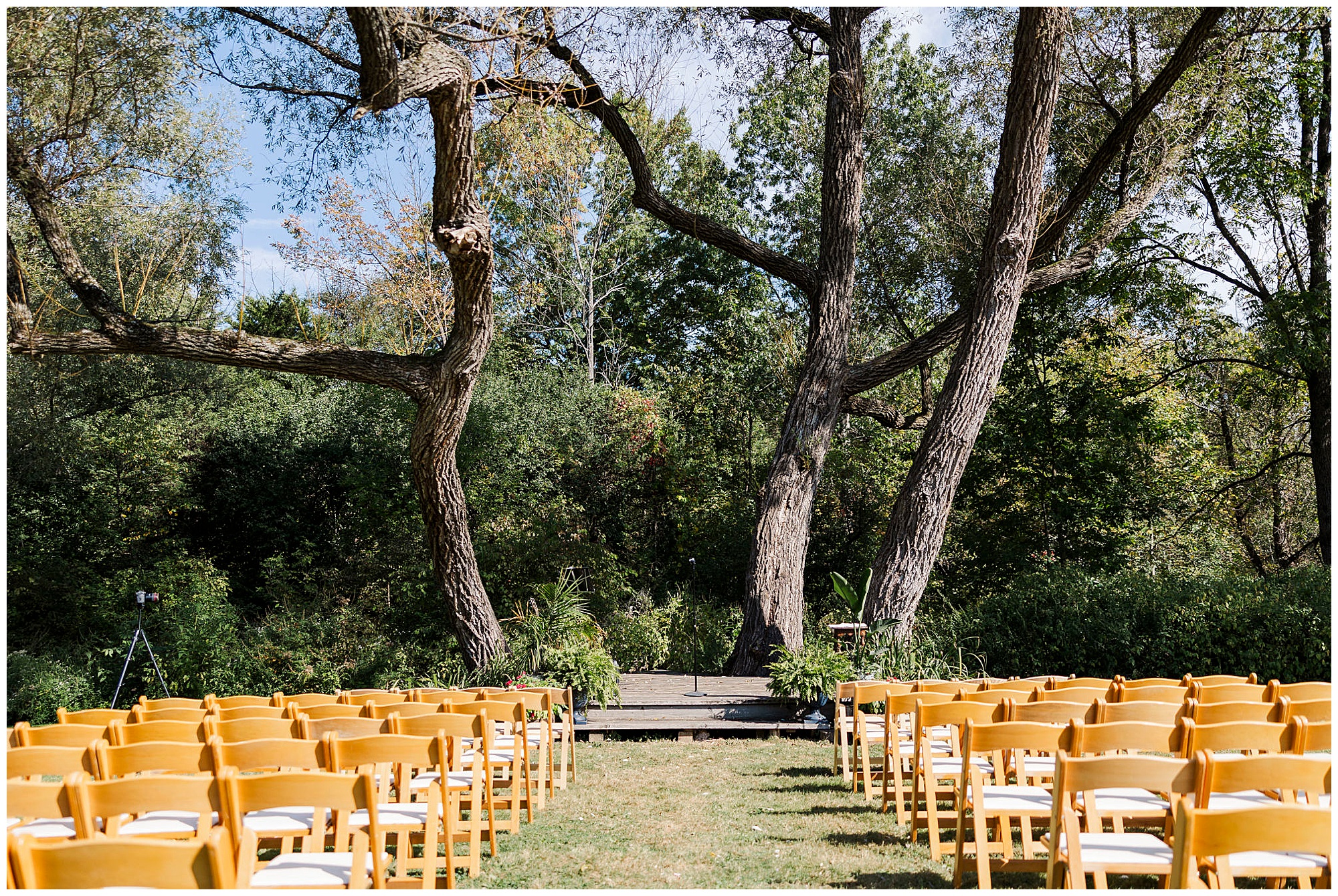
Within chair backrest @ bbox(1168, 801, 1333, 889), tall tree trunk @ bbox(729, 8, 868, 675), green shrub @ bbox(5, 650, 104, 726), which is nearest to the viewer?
chair backrest @ bbox(1168, 801, 1333, 889)

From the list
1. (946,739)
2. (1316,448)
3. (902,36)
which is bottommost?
(946,739)

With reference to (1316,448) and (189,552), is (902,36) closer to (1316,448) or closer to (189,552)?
(1316,448)

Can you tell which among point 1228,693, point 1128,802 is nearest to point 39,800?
point 1128,802

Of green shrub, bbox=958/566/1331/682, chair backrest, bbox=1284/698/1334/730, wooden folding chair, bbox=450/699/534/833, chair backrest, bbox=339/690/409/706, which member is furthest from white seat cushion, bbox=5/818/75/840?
green shrub, bbox=958/566/1331/682

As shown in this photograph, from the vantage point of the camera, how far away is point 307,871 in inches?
135

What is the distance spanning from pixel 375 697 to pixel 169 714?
1278mm

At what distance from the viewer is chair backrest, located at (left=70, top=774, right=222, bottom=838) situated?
10.3 feet

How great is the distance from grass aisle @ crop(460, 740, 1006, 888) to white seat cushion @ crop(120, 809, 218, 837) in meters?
1.27

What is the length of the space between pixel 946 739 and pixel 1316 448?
11138 millimetres

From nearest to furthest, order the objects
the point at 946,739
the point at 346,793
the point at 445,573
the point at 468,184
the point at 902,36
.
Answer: the point at 346,793, the point at 946,739, the point at 468,184, the point at 445,573, the point at 902,36

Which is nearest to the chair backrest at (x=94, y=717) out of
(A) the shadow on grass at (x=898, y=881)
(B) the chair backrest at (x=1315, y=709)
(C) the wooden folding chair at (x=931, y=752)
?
(A) the shadow on grass at (x=898, y=881)

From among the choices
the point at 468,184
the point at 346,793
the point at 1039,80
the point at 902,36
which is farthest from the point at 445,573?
the point at 902,36

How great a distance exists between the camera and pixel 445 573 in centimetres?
1054

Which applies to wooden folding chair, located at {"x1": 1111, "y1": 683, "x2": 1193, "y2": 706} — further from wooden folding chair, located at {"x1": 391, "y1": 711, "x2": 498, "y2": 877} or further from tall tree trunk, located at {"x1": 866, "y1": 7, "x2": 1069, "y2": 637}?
tall tree trunk, located at {"x1": 866, "y1": 7, "x2": 1069, "y2": 637}
